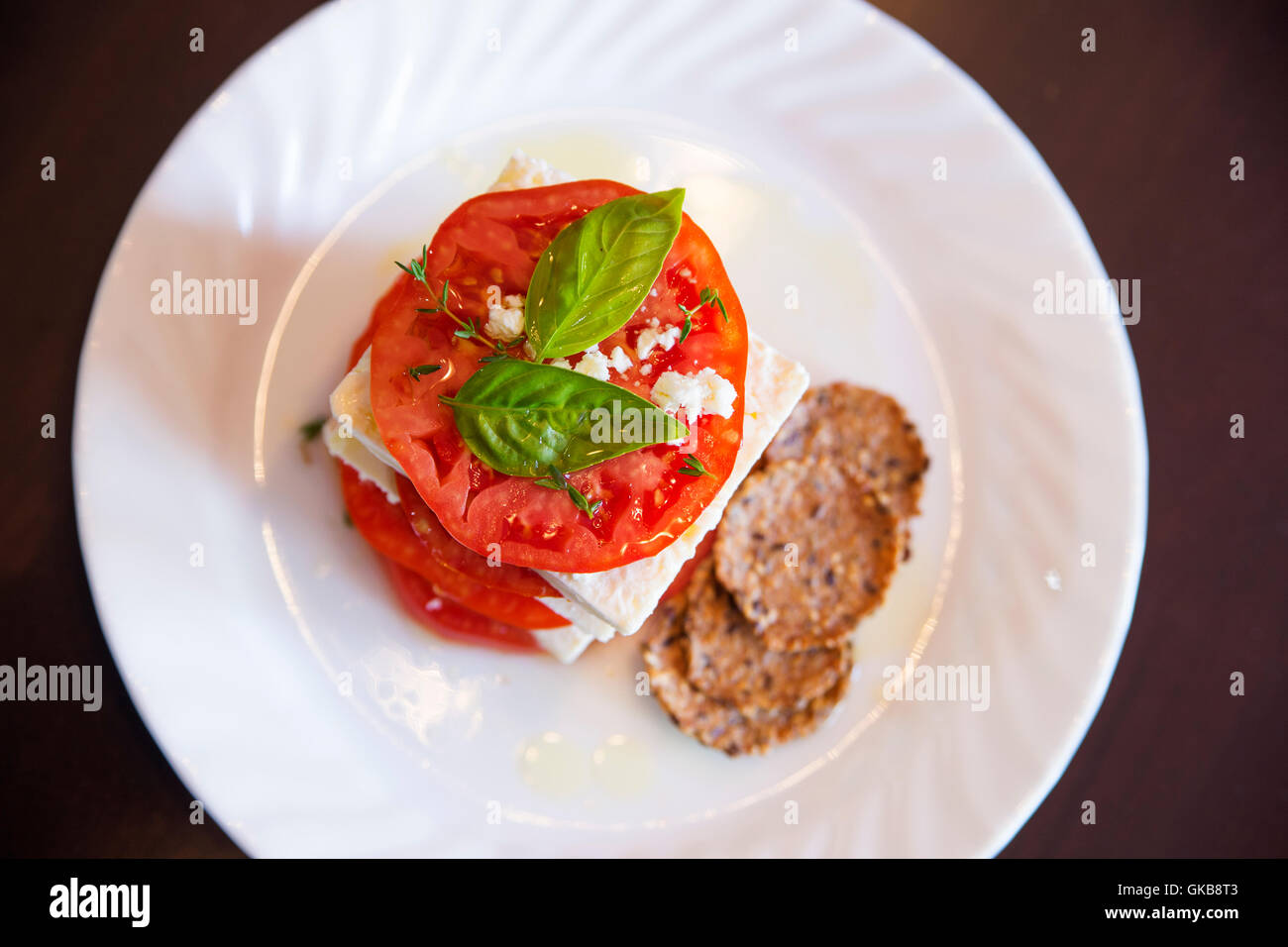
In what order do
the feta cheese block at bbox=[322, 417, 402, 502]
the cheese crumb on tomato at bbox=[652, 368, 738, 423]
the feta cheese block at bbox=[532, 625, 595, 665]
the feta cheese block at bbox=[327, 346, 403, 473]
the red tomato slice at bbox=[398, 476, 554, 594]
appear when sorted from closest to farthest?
the cheese crumb on tomato at bbox=[652, 368, 738, 423] → the feta cheese block at bbox=[327, 346, 403, 473] → the red tomato slice at bbox=[398, 476, 554, 594] → the feta cheese block at bbox=[322, 417, 402, 502] → the feta cheese block at bbox=[532, 625, 595, 665]

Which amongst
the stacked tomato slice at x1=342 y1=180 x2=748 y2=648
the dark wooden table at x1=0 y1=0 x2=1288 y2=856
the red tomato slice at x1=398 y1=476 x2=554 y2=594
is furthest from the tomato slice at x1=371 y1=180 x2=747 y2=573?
the dark wooden table at x1=0 y1=0 x2=1288 y2=856

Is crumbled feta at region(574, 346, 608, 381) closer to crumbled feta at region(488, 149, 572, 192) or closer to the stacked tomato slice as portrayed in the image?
the stacked tomato slice

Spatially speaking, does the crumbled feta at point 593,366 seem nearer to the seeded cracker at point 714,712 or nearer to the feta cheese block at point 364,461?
the feta cheese block at point 364,461

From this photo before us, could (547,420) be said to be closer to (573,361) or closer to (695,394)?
(573,361)

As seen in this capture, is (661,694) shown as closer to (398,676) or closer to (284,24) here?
(398,676)
